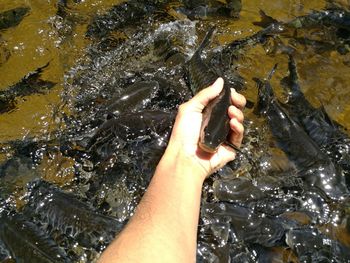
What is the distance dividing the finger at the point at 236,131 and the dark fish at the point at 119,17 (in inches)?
92.8

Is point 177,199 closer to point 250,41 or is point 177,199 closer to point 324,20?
point 250,41

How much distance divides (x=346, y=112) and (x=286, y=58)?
0.85 meters

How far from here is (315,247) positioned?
9.36ft

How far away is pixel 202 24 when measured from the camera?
4.87 metres

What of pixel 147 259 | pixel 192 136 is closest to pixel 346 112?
pixel 192 136

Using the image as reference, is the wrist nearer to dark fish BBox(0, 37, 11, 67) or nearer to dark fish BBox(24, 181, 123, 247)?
dark fish BBox(24, 181, 123, 247)

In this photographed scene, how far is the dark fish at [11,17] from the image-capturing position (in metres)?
Answer: 4.81

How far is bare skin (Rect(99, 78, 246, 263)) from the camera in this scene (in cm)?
191

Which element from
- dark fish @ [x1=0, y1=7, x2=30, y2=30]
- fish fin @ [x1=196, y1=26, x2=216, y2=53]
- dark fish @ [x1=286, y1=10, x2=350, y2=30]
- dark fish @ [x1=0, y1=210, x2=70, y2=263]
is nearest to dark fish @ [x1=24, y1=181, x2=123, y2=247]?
dark fish @ [x1=0, y1=210, x2=70, y2=263]

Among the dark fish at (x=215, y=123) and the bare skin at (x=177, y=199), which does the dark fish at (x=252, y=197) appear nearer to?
the bare skin at (x=177, y=199)

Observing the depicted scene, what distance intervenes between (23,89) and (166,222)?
8.41 feet

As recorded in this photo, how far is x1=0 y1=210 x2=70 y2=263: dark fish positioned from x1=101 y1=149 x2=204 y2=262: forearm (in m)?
0.72

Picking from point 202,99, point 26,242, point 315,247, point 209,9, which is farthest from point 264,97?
point 26,242

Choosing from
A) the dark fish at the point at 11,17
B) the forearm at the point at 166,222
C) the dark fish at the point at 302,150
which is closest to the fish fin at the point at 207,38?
the dark fish at the point at 302,150
